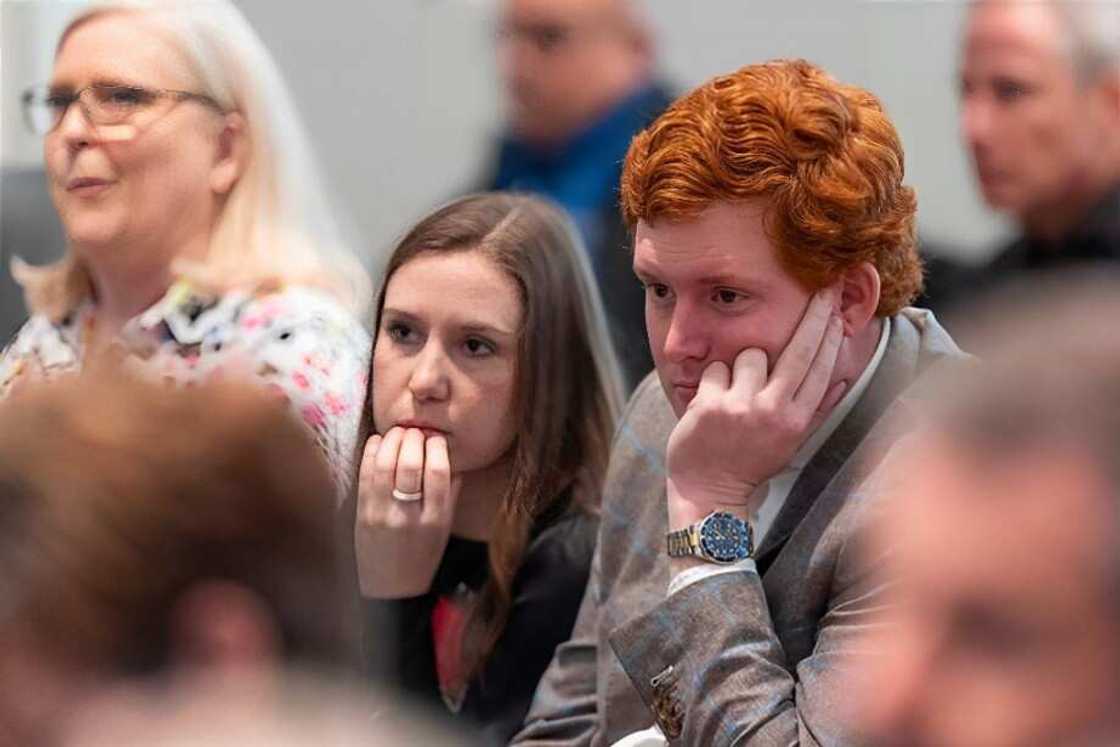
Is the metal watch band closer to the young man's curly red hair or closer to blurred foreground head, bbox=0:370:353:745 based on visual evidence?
the young man's curly red hair

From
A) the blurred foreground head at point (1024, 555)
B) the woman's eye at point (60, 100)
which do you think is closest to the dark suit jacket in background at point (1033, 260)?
the woman's eye at point (60, 100)

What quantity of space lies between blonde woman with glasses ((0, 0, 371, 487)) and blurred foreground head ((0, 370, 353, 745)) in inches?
58.5

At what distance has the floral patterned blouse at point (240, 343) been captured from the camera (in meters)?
2.50

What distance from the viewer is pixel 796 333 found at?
208 cm

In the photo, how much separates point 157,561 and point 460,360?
4.03 ft

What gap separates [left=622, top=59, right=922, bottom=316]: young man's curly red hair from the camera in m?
2.03

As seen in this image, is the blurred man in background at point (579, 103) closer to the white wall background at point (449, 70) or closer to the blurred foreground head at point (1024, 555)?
the white wall background at point (449, 70)

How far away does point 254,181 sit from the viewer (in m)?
2.83

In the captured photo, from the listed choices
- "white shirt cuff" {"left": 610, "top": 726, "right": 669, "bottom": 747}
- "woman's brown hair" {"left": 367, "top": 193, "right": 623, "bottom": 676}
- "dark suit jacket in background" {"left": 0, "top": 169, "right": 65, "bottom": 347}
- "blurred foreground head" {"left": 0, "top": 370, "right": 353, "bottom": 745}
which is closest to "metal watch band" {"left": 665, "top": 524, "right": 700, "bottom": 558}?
"white shirt cuff" {"left": 610, "top": 726, "right": 669, "bottom": 747}

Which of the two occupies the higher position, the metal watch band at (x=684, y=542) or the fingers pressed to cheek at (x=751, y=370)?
the fingers pressed to cheek at (x=751, y=370)

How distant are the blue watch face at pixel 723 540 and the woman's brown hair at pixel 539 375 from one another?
1.45 feet

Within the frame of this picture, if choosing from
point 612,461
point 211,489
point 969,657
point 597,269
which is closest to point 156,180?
point 597,269

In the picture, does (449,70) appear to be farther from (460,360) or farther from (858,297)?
(858,297)

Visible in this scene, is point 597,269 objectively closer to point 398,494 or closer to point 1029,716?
point 398,494
